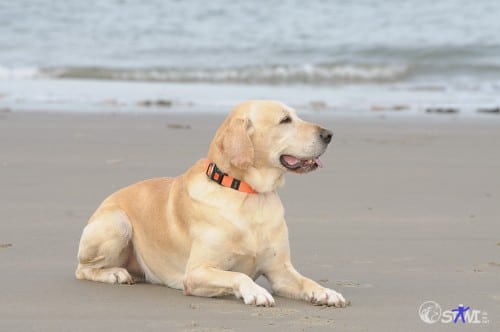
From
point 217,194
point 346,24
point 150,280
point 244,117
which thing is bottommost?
point 150,280

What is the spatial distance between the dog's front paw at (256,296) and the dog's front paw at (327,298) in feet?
0.73

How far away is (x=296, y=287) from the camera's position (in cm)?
502

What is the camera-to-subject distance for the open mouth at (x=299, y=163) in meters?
5.04

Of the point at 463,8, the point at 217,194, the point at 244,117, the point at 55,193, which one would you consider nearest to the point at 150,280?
the point at 217,194

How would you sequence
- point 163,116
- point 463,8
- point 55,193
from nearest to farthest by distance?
point 55,193
point 163,116
point 463,8

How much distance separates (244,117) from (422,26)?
84.6ft

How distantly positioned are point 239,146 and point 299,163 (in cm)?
32

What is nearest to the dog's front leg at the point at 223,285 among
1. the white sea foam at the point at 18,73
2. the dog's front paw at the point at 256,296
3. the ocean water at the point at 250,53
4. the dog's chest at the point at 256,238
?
the dog's front paw at the point at 256,296

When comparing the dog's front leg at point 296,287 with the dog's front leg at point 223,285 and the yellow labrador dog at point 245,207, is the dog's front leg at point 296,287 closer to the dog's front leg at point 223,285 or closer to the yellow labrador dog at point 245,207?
the yellow labrador dog at point 245,207

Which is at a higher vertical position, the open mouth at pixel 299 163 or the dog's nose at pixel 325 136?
the dog's nose at pixel 325 136

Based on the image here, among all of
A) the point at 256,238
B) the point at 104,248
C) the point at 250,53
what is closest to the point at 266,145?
the point at 256,238

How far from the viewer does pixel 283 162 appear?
5.08m

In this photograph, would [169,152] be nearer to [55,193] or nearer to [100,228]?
[55,193]

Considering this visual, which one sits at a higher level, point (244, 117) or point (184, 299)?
point (244, 117)
